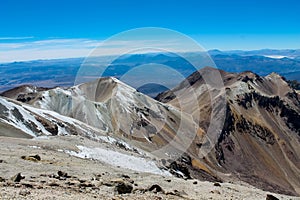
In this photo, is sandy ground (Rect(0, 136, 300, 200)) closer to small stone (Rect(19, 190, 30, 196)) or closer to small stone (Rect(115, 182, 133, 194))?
small stone (Rect(19, 190, 30, 196))

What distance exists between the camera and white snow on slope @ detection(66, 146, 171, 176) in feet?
154

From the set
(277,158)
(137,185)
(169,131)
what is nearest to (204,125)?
(277,158)

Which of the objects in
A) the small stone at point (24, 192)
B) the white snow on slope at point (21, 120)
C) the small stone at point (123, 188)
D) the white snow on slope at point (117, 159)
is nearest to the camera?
the small stone at point (24, 192)

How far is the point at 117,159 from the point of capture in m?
49.3

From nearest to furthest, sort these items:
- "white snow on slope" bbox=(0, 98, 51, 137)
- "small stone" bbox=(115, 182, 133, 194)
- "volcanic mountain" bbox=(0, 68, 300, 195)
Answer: "small stone" bbox=(115, 182, 133, 194) → "white snow on slope" bbox=(0, 98, 51, 137) → "volcanic mountain" bbox=(0, 68, 300, 195)

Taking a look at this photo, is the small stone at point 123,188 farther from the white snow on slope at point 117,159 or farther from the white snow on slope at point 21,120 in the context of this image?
the white snow on slope at point 21,120

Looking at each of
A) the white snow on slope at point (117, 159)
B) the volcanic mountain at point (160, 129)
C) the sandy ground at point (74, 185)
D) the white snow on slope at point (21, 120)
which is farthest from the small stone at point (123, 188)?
the white snow on slope at point (21, 120)

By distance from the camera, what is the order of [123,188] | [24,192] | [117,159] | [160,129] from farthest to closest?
1. [160,129]
2. [117,159]
3. [123,188]
4. [24,192]

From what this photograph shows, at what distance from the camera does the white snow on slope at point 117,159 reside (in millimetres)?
46838

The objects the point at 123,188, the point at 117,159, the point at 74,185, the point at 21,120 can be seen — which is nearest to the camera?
the point at 74,185

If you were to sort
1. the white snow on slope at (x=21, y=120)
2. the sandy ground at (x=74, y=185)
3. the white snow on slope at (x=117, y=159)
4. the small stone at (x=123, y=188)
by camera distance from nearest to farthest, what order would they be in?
the sandy ground at (x=74, y=185), the small stone at (x=123, y=188), the white snow on slope at (x=117, y=159), the white snow on slope at (x=21, y=120)

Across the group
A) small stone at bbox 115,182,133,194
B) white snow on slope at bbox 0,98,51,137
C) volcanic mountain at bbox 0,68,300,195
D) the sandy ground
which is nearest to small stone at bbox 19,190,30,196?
the sandy ground

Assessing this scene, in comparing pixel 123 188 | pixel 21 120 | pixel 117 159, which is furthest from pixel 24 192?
pixel 21 120

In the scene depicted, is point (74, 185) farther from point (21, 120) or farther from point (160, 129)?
point (160, 129)
